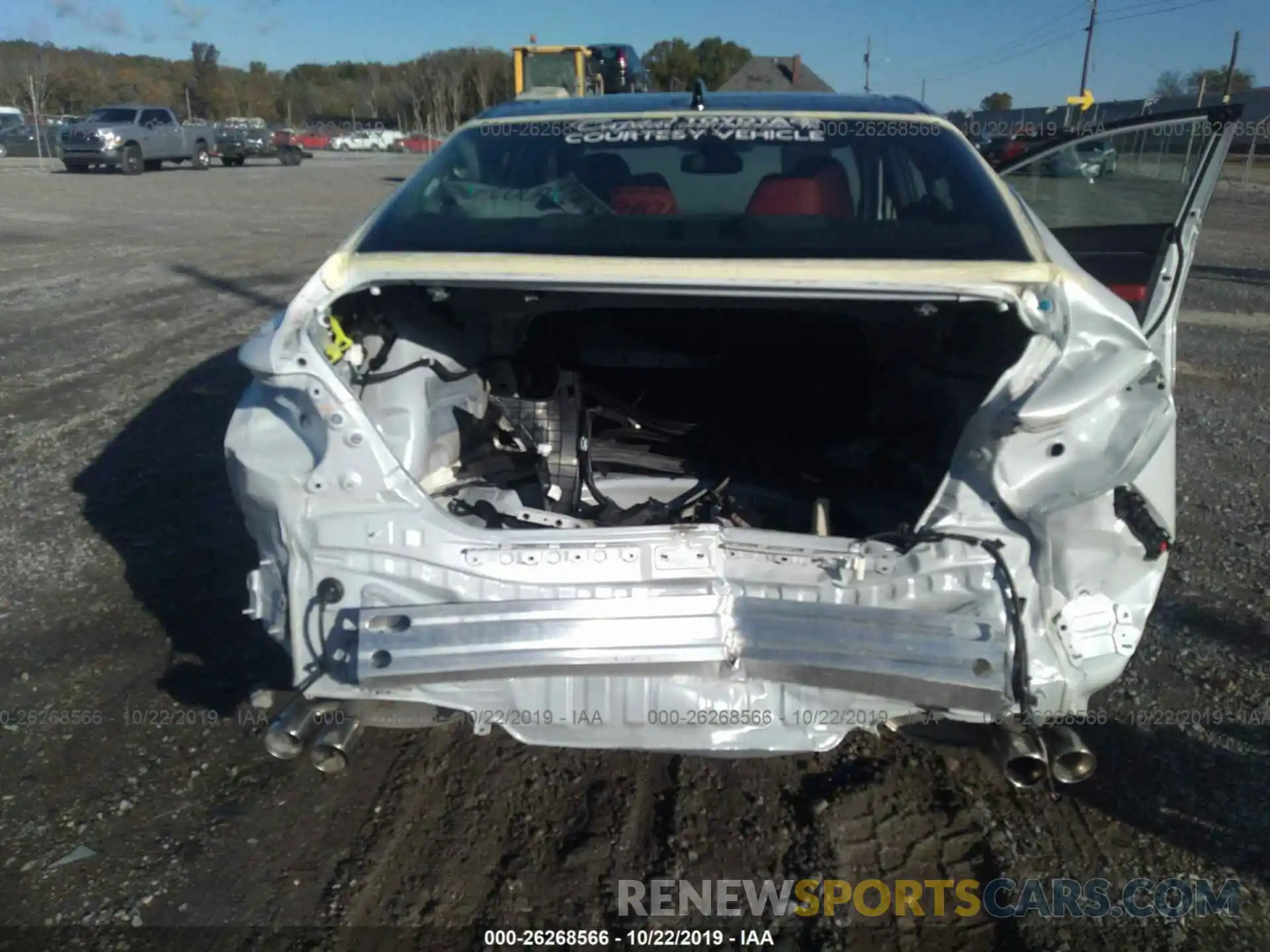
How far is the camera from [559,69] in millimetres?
17938

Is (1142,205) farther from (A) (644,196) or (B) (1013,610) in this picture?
(B) (1013,610)

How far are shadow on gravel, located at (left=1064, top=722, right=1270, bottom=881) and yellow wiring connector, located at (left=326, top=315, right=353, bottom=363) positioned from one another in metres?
2.28

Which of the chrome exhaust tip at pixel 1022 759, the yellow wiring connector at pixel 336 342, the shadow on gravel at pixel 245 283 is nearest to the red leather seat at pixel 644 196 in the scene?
the yellow wiring connector at pixel 336 342

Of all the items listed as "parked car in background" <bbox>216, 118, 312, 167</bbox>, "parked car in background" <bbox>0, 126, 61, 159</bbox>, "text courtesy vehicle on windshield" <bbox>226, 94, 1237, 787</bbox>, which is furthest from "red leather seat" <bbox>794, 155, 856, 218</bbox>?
"parked car in background" <bbox>0, 126, 61, 159</bbox>

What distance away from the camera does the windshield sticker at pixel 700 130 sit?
3129 mm

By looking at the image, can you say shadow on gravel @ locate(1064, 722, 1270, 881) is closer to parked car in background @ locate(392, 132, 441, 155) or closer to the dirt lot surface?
the dirt lot surface

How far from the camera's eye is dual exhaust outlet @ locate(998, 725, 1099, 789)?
2.34 m

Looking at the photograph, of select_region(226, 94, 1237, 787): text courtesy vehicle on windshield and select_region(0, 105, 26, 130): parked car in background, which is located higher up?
select_region(0, 105, 26, 130): parked car in background

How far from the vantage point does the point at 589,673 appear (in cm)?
235

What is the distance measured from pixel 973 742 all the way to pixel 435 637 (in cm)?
130

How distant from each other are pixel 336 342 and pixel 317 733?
97 cm

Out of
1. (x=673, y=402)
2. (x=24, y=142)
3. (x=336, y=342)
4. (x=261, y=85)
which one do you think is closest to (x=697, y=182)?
(x=673, y=402)

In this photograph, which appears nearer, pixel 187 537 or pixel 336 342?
pixel 336 342

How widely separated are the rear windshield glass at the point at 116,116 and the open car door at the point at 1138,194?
1146 inches
